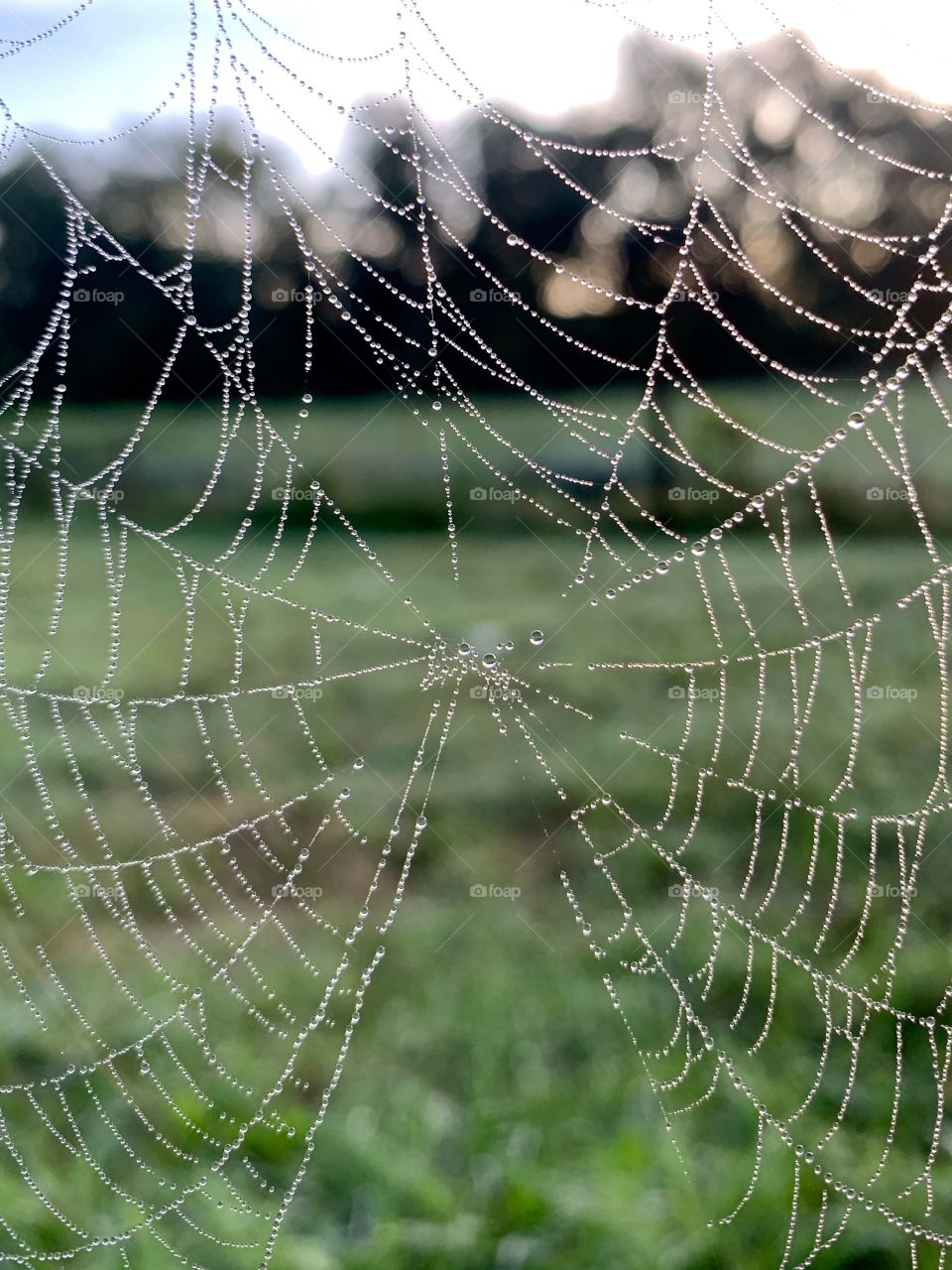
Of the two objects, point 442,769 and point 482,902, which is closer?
point 482,902

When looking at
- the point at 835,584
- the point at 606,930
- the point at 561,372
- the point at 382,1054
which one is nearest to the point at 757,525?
the point at 835,584

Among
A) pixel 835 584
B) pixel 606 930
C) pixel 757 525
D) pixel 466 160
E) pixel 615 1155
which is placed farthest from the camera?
pixel 466 160

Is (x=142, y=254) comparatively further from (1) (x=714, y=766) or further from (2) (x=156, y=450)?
(1) (x=714, y=766)

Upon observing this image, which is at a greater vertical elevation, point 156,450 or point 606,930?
point 156,450
